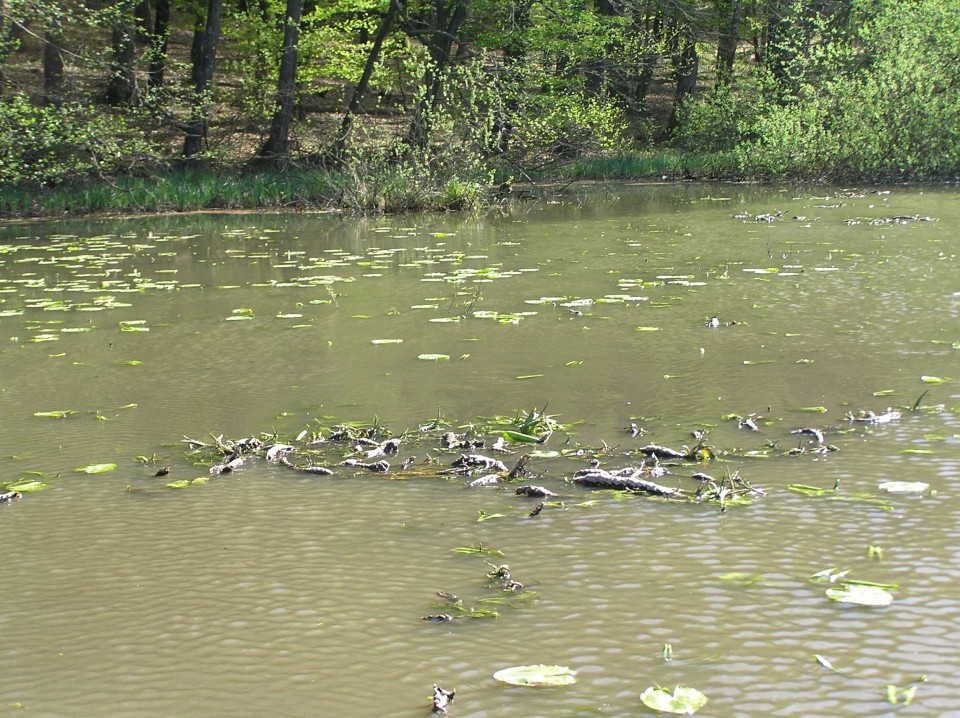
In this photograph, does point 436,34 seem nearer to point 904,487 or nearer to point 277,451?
point 277,451

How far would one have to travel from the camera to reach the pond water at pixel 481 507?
2.41 metres

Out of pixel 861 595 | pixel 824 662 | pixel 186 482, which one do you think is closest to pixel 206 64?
pixel 186 482

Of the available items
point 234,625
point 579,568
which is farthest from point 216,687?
point 579,568

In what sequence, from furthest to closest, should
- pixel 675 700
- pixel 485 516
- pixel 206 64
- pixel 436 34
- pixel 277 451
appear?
pixel 436 34 → pixel 206 64 → pixel 277 451 → pixel 485 516 → pixel 675 700

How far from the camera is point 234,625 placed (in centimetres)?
270

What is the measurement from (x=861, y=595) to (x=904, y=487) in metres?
0.88

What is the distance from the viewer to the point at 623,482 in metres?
3.58

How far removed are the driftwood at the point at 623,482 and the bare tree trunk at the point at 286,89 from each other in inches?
711

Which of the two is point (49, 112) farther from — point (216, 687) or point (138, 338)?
point (216, 687)

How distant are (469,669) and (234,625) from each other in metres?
0.67

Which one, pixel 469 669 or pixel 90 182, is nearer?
pixel 469 669

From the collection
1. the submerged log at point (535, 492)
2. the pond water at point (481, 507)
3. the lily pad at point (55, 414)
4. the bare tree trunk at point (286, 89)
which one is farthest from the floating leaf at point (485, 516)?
the bare tree trunk at point (286, 89)

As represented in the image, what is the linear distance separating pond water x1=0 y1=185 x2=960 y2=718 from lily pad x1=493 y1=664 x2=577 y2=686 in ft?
0.09

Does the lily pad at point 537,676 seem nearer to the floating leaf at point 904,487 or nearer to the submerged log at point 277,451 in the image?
the floating leaf at point 904,487
